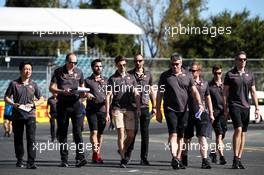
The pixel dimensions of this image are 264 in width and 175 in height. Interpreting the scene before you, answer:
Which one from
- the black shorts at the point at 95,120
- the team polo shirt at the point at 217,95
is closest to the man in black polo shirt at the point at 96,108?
the black shorts at the point at 95,120

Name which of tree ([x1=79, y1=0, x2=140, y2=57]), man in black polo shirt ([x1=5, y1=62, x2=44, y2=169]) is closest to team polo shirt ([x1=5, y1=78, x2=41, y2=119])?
man in black polo shirt ([x1=5, y1=62, x2=44, y2=169])

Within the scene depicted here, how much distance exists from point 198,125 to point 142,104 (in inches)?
51.1

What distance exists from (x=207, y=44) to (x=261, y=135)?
28907 mm

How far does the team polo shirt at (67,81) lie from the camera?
Answer: 1376cm

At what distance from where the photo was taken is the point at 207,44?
5256 centimetres

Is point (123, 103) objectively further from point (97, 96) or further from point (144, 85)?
point (97, 96)

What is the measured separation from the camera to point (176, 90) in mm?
13430

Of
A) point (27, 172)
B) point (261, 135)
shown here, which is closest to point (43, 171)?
point (27, 172)

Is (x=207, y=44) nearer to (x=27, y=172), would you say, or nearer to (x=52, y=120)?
(x=52, y=120)

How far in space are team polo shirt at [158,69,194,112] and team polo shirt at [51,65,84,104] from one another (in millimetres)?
1503

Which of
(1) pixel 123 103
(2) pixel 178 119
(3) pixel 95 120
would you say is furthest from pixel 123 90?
(2) pixel 178 119

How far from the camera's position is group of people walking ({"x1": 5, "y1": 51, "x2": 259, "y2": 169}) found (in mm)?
13461

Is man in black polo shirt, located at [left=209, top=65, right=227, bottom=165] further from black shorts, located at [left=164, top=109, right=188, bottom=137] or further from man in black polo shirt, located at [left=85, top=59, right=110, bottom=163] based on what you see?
man in black polo shirt, located at [left=85, top=59, right=110, bottom=163]

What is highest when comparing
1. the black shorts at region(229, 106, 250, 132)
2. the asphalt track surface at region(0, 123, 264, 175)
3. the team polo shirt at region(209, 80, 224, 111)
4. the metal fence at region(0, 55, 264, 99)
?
the metal fence at region(0, 55, 264, 99)
